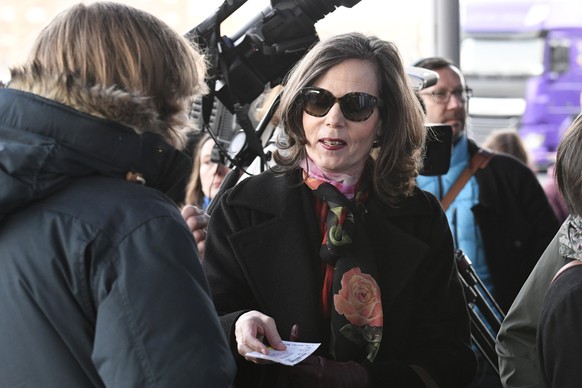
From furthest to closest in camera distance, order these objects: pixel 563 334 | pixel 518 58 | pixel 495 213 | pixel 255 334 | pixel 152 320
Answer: pixel 518 58 < pixel 495 213 < pixel 255 334 < pixel 563 334 < pixel 152 320

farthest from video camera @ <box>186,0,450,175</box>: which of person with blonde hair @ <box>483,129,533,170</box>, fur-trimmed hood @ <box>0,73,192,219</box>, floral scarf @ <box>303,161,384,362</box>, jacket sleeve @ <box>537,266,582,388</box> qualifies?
person with blonde hair @ <box>483,129,533,170</box>

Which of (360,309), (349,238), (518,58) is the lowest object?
(518,58)

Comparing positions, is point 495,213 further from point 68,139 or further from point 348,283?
point 68,139

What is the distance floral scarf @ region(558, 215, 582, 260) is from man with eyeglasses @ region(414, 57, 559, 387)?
1626 millimetres

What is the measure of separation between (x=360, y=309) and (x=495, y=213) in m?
1.81

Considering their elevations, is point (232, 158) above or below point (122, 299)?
below

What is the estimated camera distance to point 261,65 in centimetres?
293

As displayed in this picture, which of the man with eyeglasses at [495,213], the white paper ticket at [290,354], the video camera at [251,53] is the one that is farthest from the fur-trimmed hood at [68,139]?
the man with eyeglasses at [495,213]

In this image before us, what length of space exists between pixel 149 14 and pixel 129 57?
14cm

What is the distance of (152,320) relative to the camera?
1.59 metres

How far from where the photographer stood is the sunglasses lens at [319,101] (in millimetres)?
2492

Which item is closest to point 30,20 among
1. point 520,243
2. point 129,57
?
point 520,243

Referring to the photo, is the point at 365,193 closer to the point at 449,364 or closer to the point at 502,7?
the point at 449,364

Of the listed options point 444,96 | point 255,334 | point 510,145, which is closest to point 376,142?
point 255,334
